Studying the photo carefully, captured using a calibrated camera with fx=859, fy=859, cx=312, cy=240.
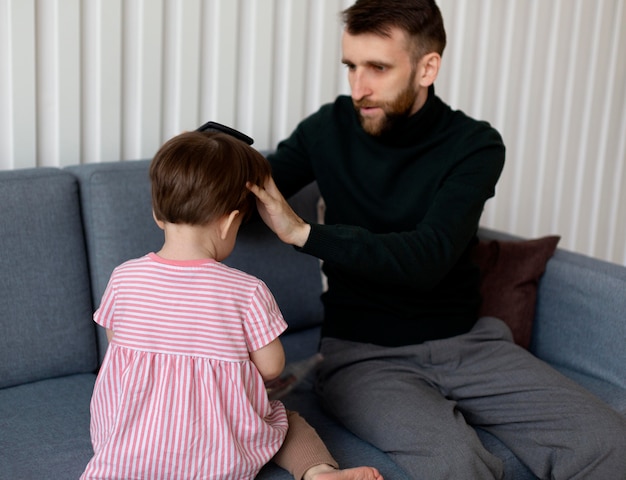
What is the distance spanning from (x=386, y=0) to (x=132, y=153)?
2.55 ft

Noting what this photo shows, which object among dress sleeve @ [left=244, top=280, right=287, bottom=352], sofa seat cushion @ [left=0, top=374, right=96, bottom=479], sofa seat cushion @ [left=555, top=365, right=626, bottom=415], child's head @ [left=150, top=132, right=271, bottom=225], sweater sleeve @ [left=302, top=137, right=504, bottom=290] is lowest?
sofa seat cushion @ [left=555, top=365, right=626, bottom=415]

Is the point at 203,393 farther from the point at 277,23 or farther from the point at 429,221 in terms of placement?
the point at 277,23

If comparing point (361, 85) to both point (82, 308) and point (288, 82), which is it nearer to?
point (288, 82)

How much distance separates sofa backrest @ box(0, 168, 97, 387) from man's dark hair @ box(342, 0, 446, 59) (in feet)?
2.51

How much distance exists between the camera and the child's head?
150cm

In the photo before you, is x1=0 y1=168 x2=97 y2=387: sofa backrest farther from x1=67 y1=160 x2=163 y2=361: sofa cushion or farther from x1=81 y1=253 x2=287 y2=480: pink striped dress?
x1=81 y1=253 x2=287 y2=480: pink striped dress

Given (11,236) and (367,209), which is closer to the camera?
(11,236)

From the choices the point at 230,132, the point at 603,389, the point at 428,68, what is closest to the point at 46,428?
the point at 230,132

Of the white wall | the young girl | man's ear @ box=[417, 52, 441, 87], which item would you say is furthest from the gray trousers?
the white wall

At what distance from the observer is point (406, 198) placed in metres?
2.04

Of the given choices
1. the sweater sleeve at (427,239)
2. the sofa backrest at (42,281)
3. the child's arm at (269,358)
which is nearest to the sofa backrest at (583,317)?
the sweater sleeve at (427,239)

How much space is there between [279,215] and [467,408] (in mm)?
640

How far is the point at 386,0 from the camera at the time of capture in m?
1.99

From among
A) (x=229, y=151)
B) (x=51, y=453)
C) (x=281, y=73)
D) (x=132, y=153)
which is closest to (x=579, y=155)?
(x=281, y=73)
